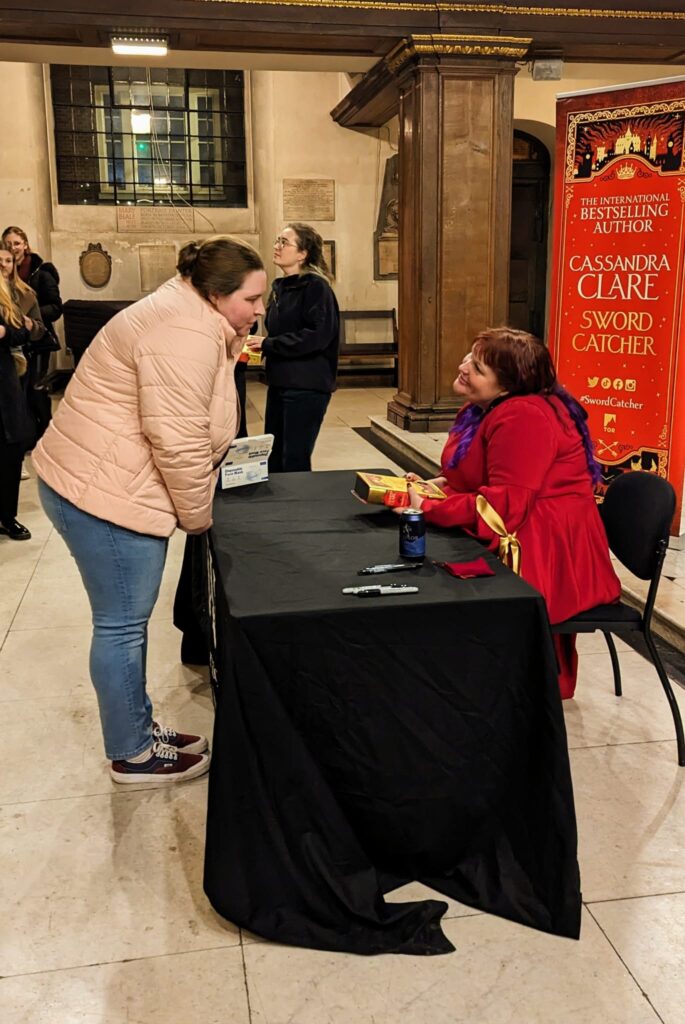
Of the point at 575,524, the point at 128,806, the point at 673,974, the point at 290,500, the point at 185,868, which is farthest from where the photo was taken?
the point at 290,500

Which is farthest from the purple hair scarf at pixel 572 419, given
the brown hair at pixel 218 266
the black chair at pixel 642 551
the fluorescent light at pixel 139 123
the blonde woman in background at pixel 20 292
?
the fluorescent light at pixel 139 123

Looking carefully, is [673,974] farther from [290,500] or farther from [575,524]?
[290,500]

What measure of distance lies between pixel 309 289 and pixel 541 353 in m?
2.03

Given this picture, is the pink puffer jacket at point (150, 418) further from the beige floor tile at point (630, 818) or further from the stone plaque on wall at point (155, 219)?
the stone plaque on wall at point (155, 219)

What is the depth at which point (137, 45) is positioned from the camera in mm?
6875

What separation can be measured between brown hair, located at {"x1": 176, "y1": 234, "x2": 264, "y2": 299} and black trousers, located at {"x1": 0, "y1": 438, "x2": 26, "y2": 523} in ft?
9.13

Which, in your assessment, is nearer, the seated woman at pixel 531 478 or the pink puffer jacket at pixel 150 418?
the pink puffer jacket at pixel 150 418

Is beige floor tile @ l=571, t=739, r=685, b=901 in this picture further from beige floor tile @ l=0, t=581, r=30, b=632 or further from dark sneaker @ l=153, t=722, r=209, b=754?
beige floor tile @ l=0, t=581, r=30, b=632

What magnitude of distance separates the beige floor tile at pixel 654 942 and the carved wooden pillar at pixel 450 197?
5500 millimetres

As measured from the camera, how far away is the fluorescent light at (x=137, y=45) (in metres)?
6.82

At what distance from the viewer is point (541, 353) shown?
274 cm

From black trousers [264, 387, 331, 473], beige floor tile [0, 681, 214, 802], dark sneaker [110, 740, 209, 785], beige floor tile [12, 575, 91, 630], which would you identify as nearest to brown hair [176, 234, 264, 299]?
dark sneaker [110, 740, 209, 785]

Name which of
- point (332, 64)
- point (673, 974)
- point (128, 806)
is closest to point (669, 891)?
point (673, 974)

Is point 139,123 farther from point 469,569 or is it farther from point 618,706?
point 469,569
